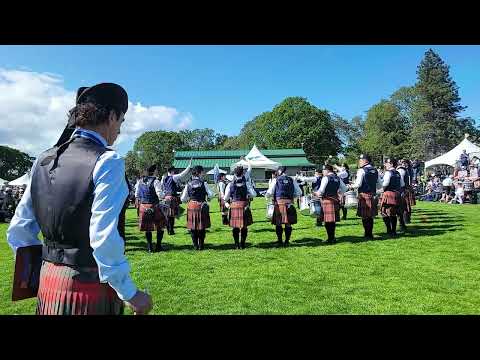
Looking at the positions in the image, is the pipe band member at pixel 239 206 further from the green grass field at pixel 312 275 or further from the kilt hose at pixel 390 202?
the kilt hose at pixel 390 202

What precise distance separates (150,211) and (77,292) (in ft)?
22.4

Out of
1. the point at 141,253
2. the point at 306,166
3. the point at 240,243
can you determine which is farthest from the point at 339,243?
the point at 306,166

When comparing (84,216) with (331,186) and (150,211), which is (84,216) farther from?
(331,186)

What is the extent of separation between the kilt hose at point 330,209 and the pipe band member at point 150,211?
377 centimetres

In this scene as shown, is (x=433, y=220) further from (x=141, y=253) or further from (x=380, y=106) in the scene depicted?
(x=380, y=106)

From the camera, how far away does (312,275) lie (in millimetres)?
6332

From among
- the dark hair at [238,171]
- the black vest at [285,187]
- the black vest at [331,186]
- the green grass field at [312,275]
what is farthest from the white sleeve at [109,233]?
the black vest at [331,186]

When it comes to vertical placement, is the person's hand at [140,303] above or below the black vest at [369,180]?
below

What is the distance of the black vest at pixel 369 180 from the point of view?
31.3ft

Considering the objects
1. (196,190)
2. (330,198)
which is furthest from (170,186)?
(330,198)

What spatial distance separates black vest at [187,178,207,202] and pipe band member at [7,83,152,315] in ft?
22.0

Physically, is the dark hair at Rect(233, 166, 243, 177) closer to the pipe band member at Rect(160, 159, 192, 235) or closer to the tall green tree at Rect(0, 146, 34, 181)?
the pipe band member at Rect(160, 159, 192, 235)

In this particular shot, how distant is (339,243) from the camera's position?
9039mm
